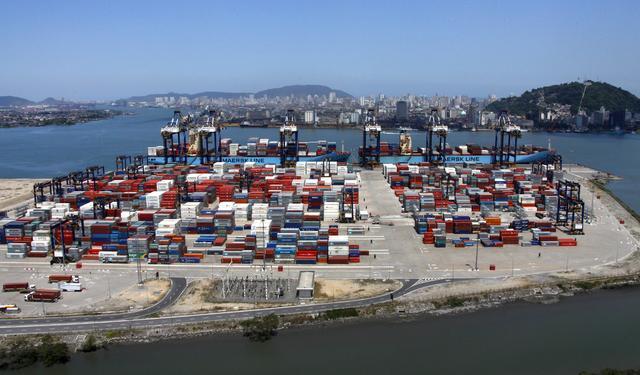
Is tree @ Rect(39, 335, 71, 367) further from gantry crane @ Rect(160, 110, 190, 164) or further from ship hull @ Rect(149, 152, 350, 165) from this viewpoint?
ship hull @ Rect(149, 152, 350, 165)

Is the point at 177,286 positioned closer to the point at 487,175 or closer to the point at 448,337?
the point at 448,337

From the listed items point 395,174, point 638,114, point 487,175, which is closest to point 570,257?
point 487,175

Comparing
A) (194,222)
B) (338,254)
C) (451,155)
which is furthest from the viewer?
(451,155)

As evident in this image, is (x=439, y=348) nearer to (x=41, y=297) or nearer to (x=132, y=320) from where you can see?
(x=132, y=320)

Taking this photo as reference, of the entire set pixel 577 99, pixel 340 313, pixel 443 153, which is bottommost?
pixel 340 313

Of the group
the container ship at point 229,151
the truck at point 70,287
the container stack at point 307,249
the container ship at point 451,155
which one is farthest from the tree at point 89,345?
the container ship at point 451,155

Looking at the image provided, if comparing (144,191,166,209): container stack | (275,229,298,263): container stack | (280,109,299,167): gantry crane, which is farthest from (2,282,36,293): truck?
(280,109,299,167): gantry crane

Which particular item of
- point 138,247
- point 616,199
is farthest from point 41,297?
point 616,199
